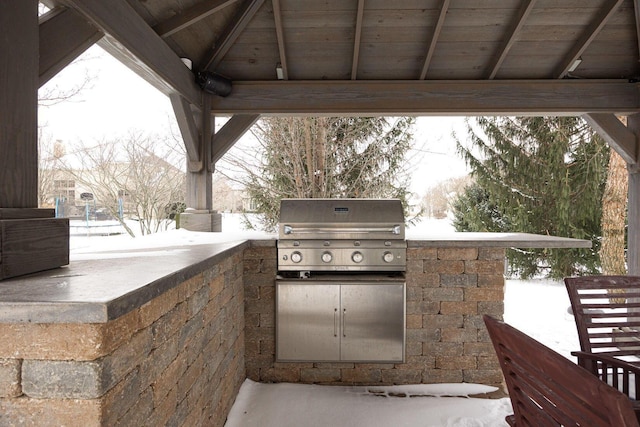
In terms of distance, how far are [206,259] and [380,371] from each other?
1995 millimetres

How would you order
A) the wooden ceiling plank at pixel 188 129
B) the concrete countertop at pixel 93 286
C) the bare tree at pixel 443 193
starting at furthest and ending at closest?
the bare tree at pixel 443 193
the wooden ceiling plank at pixel 188 129
the concrete countertop at pixel 93 286

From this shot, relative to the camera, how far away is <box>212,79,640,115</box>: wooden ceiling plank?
3990 millimetres

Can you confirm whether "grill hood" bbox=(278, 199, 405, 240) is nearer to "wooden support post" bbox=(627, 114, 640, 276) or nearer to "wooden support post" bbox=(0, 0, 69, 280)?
"wooden support post" bbox=(0, 0, 69, 280)

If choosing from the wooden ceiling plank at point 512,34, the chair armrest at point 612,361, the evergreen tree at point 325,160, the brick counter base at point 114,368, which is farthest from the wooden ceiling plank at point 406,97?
the evergreen tree at point 325,160

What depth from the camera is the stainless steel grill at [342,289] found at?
10.4ft

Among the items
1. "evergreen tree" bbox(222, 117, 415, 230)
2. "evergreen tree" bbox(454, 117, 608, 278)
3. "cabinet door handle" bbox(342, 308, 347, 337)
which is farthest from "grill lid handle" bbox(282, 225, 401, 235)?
"evergreen tree" bbox(454, 117, 608, 278)

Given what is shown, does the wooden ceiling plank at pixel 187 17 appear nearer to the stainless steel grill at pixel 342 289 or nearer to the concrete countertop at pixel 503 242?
the stainless steel grill at pixel 342 289

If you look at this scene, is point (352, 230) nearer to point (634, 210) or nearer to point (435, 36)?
point (435, 36)

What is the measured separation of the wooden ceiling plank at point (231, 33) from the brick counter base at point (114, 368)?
94.8 inches

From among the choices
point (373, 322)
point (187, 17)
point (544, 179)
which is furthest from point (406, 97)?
point (544, 179)

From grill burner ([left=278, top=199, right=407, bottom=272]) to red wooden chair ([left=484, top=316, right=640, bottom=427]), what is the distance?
1.98 m

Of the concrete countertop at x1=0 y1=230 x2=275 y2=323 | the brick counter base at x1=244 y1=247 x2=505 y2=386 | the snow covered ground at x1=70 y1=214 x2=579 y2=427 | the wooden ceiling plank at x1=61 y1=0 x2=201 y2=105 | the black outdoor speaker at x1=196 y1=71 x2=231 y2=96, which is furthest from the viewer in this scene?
the black outdoor speaker at x1=196 y1=71 x2=231 y2=96

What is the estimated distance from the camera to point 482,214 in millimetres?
9203

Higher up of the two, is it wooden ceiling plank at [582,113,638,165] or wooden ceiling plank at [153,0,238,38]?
wooden ceiling plank at [153,0,238,38]
